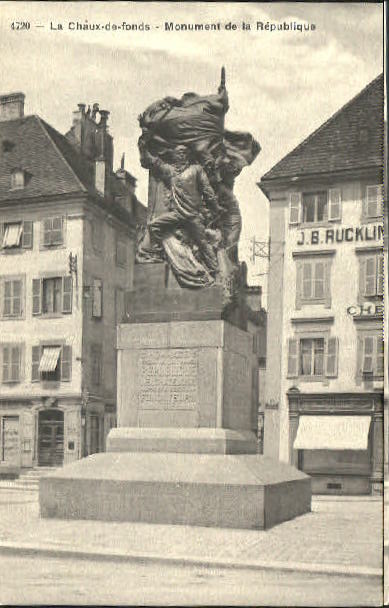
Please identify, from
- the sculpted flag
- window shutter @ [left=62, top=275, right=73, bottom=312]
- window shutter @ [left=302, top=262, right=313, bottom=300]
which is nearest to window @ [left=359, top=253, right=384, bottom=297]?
window shutter @ [left=302, top=262, right=313, bottom=300]

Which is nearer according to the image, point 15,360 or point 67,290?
point 67,290

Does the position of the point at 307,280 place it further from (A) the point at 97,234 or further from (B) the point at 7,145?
(B) the point at 7,145

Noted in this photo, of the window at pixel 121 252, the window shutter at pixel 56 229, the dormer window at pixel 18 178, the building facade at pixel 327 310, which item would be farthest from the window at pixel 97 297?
the building facade at pixel 327 310

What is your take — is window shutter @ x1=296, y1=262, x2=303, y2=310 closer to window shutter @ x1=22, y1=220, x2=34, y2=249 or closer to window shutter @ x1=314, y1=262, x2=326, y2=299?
window shutter @ x1=314, y1=262, x2=326, y2=299

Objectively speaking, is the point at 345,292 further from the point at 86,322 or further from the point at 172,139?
the point at 172,139

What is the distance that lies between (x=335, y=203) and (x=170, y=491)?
19.0 meters

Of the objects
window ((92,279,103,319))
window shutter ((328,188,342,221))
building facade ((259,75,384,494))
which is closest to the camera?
building facade ((259,75,384,494))

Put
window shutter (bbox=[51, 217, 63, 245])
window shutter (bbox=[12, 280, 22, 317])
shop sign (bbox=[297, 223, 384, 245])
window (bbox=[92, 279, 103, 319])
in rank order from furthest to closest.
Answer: window (bbox=[92, 279, 103, 319])
window shutter (bbox=[51, 217, 63, 245])
shop sign (bbox=[297, 223, 384, 245])
window shutter (bbox=[12, 280, 22, 317])

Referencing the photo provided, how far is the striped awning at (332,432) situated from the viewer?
28562mm

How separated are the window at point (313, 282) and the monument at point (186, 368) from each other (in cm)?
1531

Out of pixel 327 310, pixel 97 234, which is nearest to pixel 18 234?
pixel 97 234

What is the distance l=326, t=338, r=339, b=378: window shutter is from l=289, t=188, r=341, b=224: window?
377 cm

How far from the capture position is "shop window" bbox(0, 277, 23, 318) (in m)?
28.0

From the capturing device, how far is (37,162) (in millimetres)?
30516
